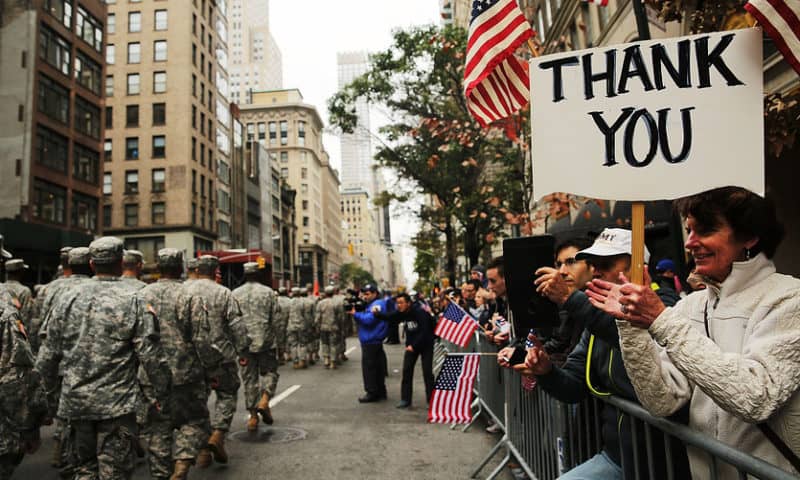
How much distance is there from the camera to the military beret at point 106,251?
473 cm

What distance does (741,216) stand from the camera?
2.16 m

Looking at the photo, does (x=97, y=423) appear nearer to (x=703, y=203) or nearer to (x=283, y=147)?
(x=703, y=203)

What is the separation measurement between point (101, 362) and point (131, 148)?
51.5 m

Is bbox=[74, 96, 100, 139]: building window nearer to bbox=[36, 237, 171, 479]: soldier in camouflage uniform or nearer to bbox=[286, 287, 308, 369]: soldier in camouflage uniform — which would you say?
bbox=[286, 287, 308, 369]: soldier in camouflage uniform

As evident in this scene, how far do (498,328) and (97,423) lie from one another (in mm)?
3783

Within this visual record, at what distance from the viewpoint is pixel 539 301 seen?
3.05 metres

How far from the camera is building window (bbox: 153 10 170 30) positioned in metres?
51.5

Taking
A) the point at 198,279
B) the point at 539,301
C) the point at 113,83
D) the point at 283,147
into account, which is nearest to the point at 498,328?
the point at 539,301

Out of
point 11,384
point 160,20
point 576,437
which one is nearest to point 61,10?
point 160,20

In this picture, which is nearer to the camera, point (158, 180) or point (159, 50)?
point (158, 180)

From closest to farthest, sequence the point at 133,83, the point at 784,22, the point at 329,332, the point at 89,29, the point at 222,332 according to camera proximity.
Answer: the point at 784,22, the point at 222,332, the point at 329,332, the point at 89,29, the point at 133,83

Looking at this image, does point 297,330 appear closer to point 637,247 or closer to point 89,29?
point 637,247

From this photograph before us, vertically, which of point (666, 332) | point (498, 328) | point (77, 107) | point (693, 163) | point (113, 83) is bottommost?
point (498, 328)

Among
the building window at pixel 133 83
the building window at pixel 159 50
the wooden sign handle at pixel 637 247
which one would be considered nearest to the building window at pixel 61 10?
the building window at pixel 159 50
